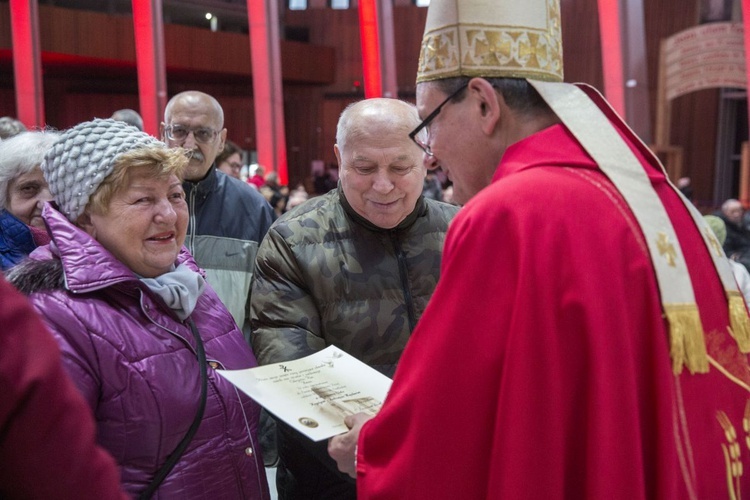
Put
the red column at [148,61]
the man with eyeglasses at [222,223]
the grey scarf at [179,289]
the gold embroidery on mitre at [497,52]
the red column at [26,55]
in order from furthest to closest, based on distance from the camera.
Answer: the red column at [26,55]
the red column at [148,61]
the man with eyeglasses at [222,223]
the grey scarf at [179,289]
the gold embroidery on mitre at [497,52]

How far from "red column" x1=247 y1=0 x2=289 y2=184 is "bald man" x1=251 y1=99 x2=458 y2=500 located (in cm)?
1305

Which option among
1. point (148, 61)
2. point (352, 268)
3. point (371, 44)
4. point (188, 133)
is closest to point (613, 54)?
point (371, 44)

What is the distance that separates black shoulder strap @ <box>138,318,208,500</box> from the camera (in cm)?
168

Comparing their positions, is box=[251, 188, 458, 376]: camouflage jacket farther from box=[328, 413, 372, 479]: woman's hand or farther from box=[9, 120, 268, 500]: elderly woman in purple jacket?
box=[328, 413, 372, 479]: woman's hand

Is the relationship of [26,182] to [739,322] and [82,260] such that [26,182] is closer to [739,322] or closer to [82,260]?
[82,260]

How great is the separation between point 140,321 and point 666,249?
43.3 inches

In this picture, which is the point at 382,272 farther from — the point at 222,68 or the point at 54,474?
the point at 222,68

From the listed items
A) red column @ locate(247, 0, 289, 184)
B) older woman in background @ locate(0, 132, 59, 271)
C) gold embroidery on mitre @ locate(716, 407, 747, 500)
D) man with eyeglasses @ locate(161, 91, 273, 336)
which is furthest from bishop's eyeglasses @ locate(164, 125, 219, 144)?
red column @ locate(247, 0, 289, 184)

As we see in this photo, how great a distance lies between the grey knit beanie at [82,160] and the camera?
1.83m

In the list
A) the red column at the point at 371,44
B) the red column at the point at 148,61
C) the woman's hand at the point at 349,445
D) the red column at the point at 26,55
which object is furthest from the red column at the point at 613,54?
the red column at the point at 26,55

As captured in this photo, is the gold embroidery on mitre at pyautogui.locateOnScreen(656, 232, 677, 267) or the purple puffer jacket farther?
the purple puffer jacket

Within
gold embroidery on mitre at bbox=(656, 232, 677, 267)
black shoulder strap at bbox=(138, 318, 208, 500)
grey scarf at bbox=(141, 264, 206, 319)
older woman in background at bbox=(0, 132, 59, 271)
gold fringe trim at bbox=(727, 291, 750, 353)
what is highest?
older woman in background at bbox=(0, 132, 59, 271)

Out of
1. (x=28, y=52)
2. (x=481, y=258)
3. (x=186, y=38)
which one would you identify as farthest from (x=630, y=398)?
(x=186, y=38)

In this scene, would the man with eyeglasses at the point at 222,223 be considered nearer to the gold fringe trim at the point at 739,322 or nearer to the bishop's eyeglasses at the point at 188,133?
the bishop's eyeglasses at the point at 188,133
